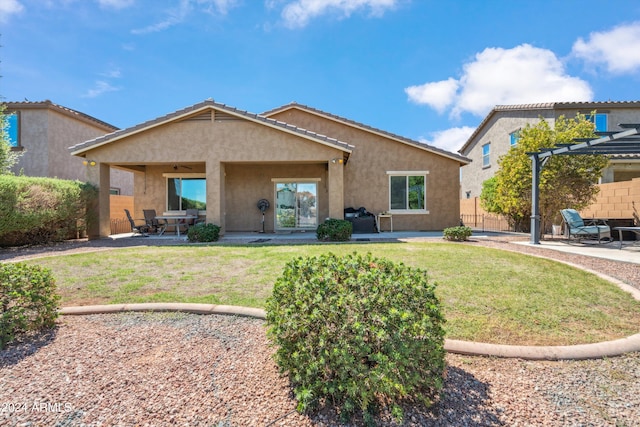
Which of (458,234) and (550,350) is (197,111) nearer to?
(458,234)

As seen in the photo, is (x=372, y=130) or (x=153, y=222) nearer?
(x=153, y=222)

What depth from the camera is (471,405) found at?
2201 mm

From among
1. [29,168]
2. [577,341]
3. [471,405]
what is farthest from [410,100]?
[29,168]

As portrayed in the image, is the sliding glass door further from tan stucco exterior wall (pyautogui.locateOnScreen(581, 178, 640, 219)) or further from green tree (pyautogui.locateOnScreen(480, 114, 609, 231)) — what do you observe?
tan stucco exterior wall (pyautogui.locateOnScreen(581, 178, 640, 219))

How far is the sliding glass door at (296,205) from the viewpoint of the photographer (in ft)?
49.2

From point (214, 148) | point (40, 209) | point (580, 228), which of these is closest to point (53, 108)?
point (40, 209)

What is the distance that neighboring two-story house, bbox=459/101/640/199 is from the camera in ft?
54.0

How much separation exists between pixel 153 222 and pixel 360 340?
14.4 m

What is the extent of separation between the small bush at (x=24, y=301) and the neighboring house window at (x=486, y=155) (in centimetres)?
2393

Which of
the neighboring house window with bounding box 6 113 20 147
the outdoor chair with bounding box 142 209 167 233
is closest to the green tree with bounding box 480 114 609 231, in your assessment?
the outdoor chair with bounding box 142 209 167 233

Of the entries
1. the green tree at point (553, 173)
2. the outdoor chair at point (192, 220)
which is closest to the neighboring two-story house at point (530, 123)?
the green tree at point (553, 173)

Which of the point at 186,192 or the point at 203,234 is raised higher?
the point at 186,192

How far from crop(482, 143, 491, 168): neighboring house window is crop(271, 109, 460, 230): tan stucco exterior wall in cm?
903

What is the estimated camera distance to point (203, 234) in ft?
35.4
